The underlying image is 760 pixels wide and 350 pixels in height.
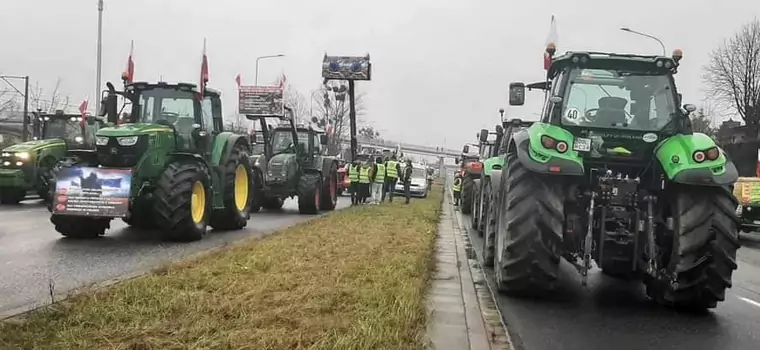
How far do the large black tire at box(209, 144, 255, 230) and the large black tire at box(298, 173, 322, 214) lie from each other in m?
4.21

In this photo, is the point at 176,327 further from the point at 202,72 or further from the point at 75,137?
the point at 75,137

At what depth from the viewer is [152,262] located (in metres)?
9.05

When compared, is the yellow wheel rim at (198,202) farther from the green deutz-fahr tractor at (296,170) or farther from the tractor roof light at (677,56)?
the tractor roof light at (677,56)

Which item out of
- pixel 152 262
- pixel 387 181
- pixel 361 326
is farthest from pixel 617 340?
pixel 387 181

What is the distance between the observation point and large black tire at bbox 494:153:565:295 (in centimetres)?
699

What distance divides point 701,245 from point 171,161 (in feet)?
27.3

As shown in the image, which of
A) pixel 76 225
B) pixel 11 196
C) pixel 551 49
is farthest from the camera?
pixel 11 196

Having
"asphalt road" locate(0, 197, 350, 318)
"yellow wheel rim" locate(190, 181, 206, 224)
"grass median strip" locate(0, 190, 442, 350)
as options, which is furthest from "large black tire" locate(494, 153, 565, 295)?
"yellow wheel rim" locate(190, 181, 206, 224)

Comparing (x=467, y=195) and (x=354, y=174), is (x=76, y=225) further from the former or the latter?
(x=354, y=174)

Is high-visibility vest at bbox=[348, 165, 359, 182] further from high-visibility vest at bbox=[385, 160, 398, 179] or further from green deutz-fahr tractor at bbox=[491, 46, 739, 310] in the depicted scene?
green deutz-fahr tractor at bbox=[491, 46, 739, 310]

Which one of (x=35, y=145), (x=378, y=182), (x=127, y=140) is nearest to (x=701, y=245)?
(x=127, y=140)

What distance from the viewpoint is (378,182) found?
82.0ft

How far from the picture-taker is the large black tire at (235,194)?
1355 cm

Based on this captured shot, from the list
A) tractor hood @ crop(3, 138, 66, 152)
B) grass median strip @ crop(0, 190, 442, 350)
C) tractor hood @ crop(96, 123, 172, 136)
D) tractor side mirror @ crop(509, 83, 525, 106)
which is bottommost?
grass median strip @ crop(0, 190, 442, 350)
